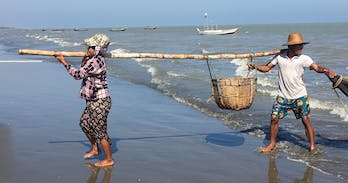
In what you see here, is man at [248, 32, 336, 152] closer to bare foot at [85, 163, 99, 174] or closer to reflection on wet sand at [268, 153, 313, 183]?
reflection on wet sand at [268, 153, 313, 183]

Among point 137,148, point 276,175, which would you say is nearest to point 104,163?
point 137,148

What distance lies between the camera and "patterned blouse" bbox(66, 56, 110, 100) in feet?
15.1

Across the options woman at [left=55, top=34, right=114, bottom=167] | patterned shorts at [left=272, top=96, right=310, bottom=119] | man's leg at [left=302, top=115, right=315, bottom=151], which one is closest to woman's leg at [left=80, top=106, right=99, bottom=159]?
woman at [left=55, top=34, right=114, bottom=167]

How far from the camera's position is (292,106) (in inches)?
214

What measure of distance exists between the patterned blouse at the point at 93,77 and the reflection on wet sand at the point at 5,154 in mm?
1133

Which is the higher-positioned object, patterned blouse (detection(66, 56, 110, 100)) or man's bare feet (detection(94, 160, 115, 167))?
patterned blouse (detection(66, 56, 110, 100))

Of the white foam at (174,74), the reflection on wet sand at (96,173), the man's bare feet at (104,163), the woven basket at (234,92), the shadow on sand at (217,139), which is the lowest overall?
the white foam at (174,74)

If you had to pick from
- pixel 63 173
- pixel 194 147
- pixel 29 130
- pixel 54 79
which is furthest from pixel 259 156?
pixel 54 79

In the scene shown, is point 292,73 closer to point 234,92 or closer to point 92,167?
point 234,92

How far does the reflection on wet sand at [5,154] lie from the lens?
4584 millimetres

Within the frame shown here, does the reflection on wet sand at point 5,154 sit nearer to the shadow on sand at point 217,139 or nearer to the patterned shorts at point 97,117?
the shadow on sand at point 217,139

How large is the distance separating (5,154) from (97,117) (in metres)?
1.34

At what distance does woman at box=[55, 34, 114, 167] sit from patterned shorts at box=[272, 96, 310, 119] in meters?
2.13

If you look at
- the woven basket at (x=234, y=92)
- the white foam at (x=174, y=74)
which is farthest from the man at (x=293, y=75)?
the white foam at (x=174, y=74)
